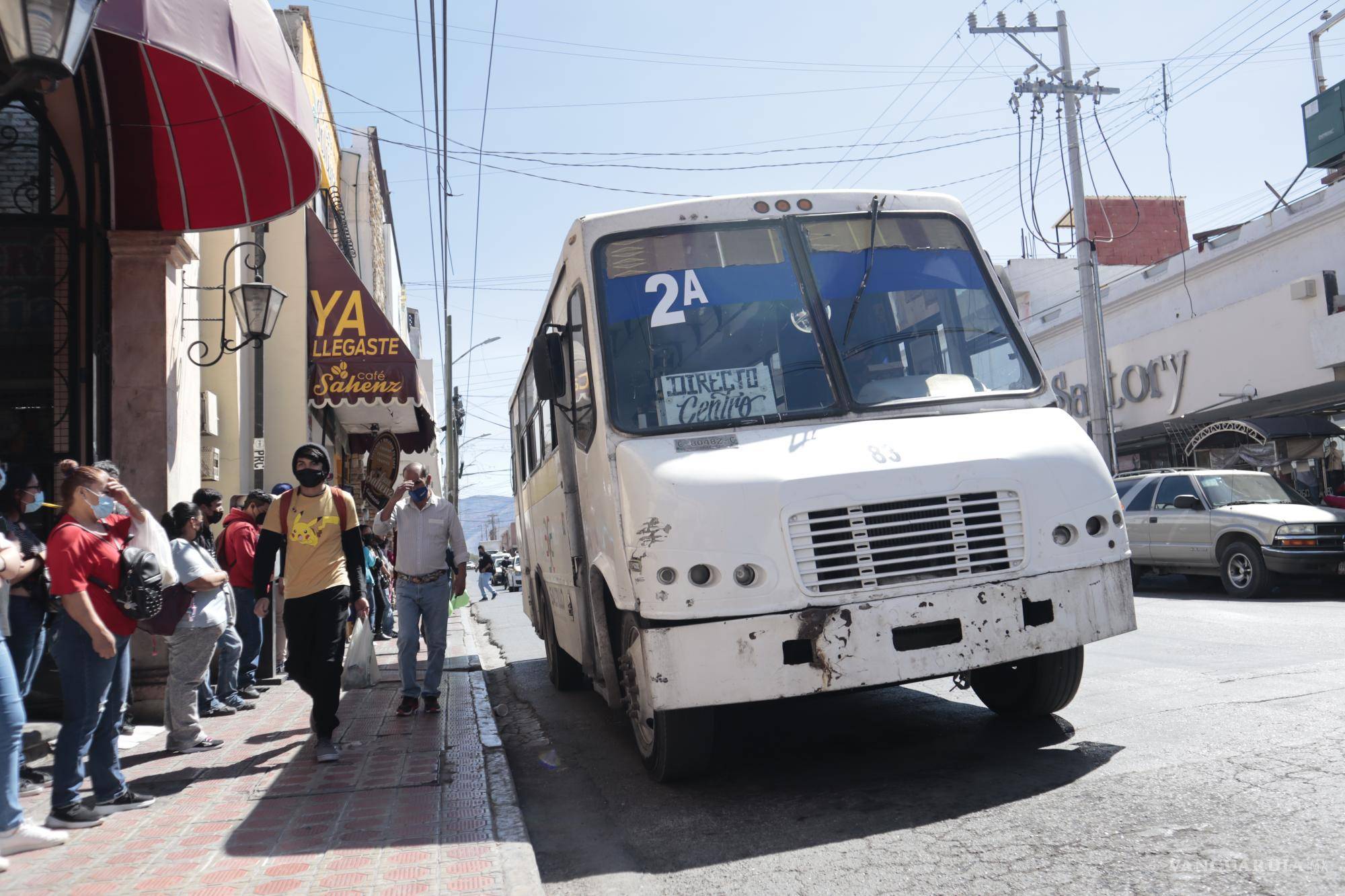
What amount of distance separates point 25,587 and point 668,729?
3434 millimetres

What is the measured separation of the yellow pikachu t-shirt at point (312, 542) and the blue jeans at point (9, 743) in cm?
222

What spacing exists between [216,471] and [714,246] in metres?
7.23

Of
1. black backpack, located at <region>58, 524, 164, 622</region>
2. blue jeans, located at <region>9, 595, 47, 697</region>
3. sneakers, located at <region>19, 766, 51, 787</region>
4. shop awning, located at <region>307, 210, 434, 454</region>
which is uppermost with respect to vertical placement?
shop awning, located at <region>307, 210, 434, 454</region>

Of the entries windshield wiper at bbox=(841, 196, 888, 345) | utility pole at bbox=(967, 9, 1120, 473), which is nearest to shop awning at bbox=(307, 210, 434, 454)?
windshield wiper at bbox=(841, 196, 888, 345)

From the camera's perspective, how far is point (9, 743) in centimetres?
461

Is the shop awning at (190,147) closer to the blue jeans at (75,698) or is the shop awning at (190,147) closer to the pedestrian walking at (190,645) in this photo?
the pedestrian walking at (190,645)

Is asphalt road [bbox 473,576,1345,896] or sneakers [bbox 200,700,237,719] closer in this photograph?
asphalt road [bbox 473,576,1345,896]

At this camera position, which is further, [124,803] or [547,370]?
[547,370]

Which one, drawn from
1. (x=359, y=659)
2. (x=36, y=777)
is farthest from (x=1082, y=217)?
(x=36, y=777)

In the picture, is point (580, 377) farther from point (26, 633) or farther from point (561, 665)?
point (561, 665)

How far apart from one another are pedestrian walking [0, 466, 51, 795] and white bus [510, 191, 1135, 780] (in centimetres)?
271

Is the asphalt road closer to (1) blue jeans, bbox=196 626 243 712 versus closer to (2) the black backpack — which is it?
(2) the black backpack

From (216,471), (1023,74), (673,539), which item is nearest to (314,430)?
(216,471)

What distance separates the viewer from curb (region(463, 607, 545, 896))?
427 centimetres
